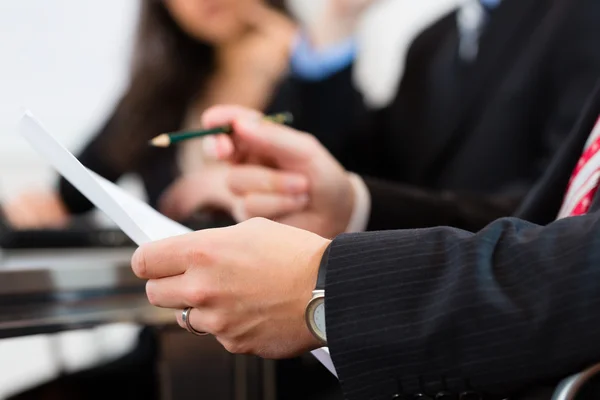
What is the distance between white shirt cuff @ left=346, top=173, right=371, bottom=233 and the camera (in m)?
0.87

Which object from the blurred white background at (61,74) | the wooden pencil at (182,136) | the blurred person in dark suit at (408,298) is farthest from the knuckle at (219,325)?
the blurred white background at (61,74)

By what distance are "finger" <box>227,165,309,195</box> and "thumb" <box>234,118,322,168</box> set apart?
2cm

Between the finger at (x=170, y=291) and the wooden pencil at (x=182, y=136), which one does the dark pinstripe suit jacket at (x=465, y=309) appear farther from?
the wooden pencil at (x=182, y=136)

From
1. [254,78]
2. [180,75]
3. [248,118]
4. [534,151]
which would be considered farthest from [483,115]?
[248,118]

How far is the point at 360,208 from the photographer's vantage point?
2.87 feet

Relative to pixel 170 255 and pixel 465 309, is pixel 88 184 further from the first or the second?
pixel 465 309

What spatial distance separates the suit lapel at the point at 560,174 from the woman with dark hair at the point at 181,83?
0.73 m

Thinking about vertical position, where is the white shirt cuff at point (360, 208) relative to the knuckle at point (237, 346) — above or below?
above

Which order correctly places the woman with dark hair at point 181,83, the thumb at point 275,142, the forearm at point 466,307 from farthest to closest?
the woman with dark hair at point 181,83 < the thumb at point 275,142 < the forearm at point 466,307

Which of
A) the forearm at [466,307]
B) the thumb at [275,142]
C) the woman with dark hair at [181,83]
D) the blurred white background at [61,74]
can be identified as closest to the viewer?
the forearm at [466,307]

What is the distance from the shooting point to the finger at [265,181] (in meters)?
0.81

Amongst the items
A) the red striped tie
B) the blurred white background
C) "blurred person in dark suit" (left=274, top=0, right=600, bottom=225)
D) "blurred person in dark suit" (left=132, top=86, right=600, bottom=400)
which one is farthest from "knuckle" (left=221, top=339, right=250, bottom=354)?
"blurred person in dark suit" (left=274, top=0, right=600, bottom=225)

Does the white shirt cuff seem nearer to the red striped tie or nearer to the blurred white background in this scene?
the red striped tie

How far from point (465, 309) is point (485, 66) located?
47.9 inches
